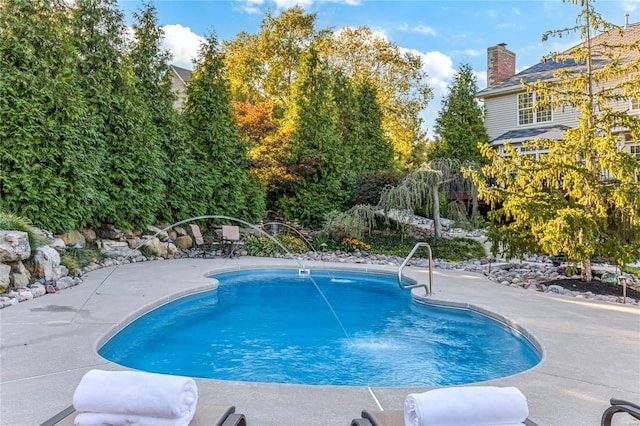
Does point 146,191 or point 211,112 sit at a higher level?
point 211,112

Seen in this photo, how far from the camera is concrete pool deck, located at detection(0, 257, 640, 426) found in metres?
2.82

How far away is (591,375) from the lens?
353cm

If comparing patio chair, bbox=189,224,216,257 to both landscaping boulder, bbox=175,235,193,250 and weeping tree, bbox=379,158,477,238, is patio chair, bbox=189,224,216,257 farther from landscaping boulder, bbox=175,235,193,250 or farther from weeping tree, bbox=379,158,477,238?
weeping tree, bbox=379,158,477,238

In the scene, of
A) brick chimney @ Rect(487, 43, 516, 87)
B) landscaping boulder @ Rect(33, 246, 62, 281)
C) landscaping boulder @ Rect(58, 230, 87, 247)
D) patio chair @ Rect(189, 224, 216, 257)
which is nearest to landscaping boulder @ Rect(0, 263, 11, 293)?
landscaping boulder @ Rect(33, 246, 62, 281)

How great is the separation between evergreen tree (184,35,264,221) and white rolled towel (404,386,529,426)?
11392mm

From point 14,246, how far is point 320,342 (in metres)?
4.78

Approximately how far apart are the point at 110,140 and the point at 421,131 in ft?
64.4

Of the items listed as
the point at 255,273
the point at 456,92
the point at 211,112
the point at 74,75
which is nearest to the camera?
the point at 74,75

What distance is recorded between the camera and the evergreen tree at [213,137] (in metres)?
12.7

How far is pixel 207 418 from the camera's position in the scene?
206 centimetres

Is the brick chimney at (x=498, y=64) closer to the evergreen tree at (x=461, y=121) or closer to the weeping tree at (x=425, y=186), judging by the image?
the evergreen tree at (x=461, y=121)

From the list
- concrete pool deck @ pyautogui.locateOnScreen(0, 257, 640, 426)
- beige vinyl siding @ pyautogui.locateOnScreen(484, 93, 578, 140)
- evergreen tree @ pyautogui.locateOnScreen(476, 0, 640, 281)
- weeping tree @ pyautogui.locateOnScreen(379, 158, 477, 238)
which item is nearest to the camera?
concrete pool deck @ pyautogui.locateOnScreen(0, 257, 640, 426)

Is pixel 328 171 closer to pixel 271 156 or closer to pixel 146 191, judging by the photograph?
pixel 271 156

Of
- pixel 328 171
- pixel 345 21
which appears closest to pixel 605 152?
pixel 328 171
